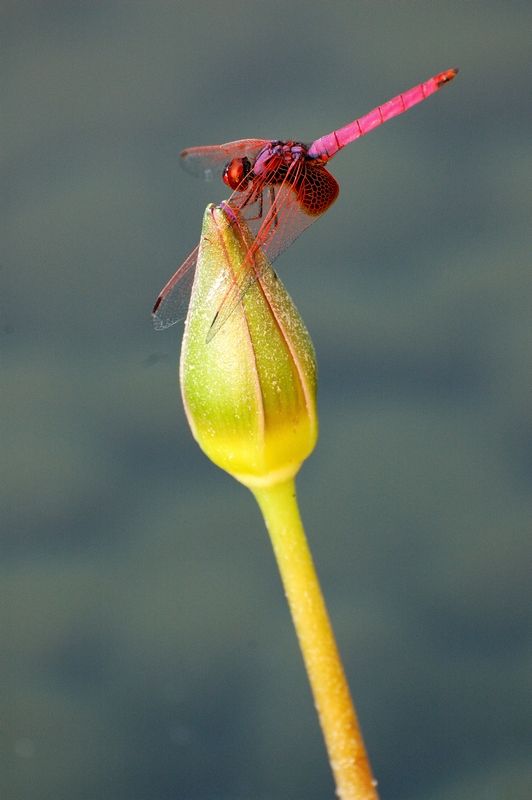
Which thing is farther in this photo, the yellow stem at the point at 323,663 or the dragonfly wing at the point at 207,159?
the dragonfly wing at the point at 207,159

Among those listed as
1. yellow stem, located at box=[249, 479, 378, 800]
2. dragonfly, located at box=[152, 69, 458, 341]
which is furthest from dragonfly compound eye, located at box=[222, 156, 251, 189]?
yellow stem, located at box=[249, 479, 378, 800]

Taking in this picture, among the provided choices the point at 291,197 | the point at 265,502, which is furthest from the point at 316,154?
the point at 265,502

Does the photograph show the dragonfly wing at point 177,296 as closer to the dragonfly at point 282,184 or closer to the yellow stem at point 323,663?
the dragonfly at point 282,184

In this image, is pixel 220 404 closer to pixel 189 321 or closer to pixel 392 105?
pixel 189 321

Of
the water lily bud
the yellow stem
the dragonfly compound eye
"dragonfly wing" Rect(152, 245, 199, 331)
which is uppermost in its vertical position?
the dragonfly compound eye

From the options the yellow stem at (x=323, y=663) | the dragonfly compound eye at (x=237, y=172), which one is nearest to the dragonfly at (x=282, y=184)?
the dragonfly compound eye at (x=237, y=172)

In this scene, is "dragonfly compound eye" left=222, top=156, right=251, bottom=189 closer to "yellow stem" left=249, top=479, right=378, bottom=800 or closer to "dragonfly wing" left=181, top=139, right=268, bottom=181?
"dragonfly wing" left=181, top=139, right=268, bottom=181

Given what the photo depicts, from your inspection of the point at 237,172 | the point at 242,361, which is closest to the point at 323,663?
the point at 242,361
